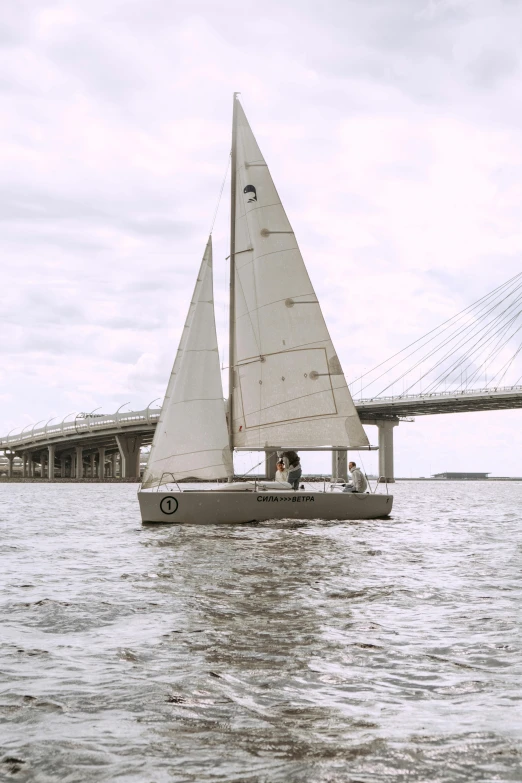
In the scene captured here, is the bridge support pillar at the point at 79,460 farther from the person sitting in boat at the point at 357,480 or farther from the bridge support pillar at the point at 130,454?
the person sitting in boat at the point at 357,480

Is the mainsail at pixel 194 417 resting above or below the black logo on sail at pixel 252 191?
below

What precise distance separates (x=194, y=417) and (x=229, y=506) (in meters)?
2.62

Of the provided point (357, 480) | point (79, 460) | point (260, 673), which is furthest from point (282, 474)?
point (79, 460)

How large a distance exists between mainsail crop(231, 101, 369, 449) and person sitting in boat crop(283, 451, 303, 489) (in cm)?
41

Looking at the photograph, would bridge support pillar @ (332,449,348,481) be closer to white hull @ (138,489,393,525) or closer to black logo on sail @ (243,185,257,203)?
black logo on sail @ (243,185,257,203)

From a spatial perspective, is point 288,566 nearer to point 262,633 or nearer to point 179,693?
point 262,633

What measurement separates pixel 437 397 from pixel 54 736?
83.8 metres

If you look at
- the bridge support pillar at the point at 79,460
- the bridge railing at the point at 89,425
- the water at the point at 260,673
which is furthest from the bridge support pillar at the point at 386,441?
the water at the point at 260,673

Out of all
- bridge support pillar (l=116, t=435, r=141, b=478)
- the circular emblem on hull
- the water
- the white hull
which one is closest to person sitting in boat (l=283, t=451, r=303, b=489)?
the white hull

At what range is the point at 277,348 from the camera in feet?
71.4

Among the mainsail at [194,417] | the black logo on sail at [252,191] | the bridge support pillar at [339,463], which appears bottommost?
the bridge support pillar at [339,463]

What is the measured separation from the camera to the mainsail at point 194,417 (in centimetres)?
2000

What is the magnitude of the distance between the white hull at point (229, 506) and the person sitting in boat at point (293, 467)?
126 centimetres

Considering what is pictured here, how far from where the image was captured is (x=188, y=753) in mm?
4070
